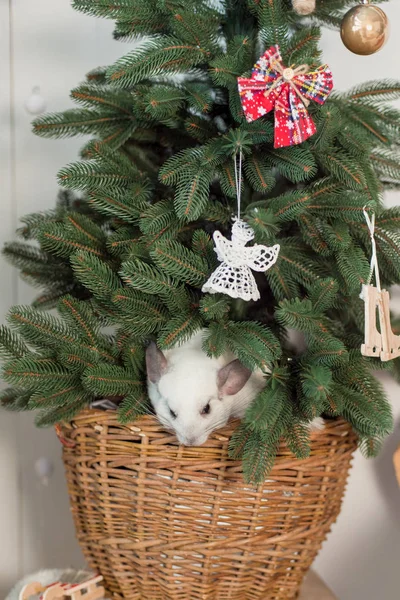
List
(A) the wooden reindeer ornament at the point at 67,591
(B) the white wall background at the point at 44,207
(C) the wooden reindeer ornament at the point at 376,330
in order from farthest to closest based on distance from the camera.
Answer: (B) the white wall background at the point at 44,207, (A) the wooden reindeer ornament at the point at 67,591, (C) the wooden reindeer ornament at the point at 376,330

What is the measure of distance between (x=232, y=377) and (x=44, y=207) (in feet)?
2.07

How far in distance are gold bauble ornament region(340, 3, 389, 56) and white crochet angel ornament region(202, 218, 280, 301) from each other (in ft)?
0.92

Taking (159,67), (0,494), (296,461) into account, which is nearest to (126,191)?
(159,67)

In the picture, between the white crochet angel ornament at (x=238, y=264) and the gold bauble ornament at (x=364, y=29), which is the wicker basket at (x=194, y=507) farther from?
the gold bauble ornament at (x=364, y=29)

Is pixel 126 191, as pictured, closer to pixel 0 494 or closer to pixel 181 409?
pixel 181 409

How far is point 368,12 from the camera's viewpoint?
2.70 feet

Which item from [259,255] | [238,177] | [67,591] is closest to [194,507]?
[67,591]

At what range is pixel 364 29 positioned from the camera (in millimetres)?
821

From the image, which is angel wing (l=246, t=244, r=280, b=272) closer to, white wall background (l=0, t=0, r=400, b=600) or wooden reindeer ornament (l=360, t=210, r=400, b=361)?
wooden reindeer ornament (l=360, t=210, r=400, b=361)

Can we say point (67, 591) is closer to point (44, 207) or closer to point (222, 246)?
point (222, 246)

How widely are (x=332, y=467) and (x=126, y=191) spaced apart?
47cm

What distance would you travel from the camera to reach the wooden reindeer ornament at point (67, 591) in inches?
36.4

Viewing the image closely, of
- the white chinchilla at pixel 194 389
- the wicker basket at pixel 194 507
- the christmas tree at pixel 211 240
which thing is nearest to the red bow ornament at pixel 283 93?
the christmas tree at pixel 211 240

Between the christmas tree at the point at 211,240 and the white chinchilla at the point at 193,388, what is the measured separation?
0.03m
